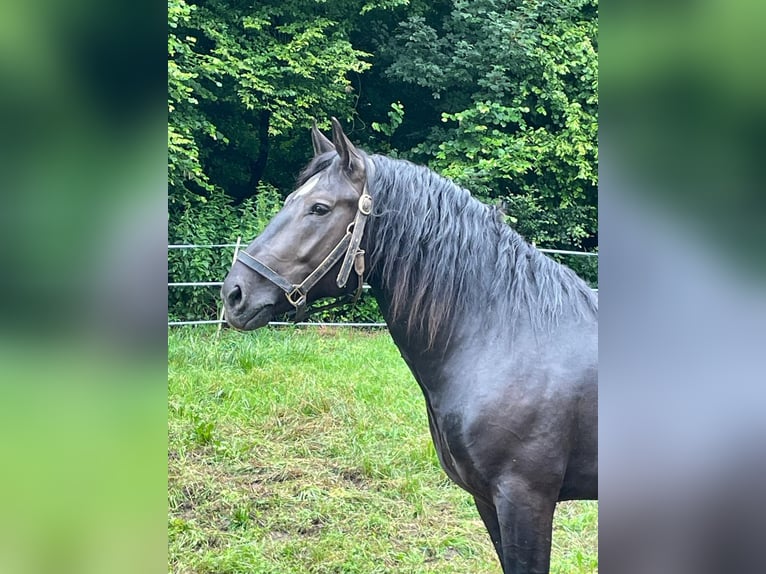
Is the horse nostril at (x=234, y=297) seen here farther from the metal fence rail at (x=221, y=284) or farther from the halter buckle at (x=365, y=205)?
the halter buckle at (x=365, y=205)

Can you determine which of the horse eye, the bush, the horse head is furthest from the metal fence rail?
the horse eye

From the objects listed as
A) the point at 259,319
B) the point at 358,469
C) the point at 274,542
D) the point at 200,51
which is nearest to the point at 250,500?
the point at 274,542

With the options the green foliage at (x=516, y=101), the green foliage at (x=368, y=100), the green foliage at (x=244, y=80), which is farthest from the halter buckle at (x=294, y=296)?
the green foliage at (x=516, y=101)

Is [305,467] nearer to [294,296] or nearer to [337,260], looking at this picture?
[294,296]

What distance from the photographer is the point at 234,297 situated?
1.98m

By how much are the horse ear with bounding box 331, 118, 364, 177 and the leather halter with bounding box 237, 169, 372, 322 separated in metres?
0.07

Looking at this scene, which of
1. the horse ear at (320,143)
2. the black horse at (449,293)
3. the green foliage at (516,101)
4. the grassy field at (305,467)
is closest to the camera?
the black horse at (449,293)

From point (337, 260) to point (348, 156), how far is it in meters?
0.34

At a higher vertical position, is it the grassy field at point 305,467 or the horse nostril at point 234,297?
the horse nostril at point 234,297

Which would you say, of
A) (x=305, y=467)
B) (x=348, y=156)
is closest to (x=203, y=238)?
(x=348, y=156)

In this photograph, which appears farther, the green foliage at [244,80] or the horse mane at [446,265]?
the green foliage at [244,80]

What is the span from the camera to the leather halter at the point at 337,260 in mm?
1945
